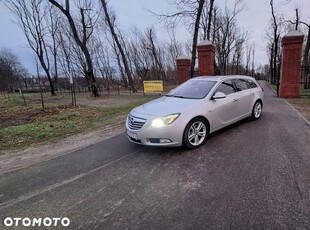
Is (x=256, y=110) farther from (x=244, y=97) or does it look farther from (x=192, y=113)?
(x=192, y=113)

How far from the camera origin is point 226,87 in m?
5.87

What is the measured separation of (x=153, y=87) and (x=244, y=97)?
1357cm

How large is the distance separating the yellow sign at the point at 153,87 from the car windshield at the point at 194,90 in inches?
497

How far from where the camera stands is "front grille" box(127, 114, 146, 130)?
455 centimetres

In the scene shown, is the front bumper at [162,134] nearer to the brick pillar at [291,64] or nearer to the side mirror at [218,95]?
the side mirror at [218,95]

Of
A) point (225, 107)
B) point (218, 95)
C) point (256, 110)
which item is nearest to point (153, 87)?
point (256, 110)

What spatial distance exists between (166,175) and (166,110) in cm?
149

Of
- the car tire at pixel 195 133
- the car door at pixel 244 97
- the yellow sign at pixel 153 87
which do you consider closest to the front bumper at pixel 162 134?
the car tire at pixel 195 133

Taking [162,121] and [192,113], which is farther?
[192,113]

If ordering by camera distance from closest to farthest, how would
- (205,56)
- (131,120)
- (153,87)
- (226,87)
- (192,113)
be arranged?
1. (192,113)
2. (131,120)
3. (226,87)
4. (205,56)
5. (153,87)

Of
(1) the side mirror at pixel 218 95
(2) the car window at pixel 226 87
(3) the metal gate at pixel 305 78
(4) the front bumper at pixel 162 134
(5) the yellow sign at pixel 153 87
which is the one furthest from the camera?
(5) the yellow sign at pixel 153 87

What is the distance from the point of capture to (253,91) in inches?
266

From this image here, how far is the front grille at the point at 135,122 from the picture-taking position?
455 centimetres

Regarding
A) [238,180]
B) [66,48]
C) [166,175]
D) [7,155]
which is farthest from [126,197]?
[66,48]
